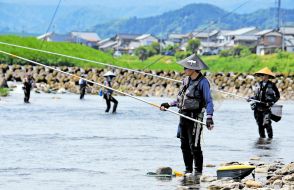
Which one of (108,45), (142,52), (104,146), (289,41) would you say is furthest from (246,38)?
(104,146)

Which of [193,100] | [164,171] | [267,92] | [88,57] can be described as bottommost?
[164,171]

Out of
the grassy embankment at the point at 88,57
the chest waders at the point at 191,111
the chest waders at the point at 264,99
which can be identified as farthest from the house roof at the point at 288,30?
the chest waders at the point at 191,111

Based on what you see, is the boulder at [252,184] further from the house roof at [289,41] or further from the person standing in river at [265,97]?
the house roof at [289,41]

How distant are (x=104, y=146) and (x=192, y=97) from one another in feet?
16.5

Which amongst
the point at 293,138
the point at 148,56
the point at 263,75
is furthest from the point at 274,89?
the point at 148,56

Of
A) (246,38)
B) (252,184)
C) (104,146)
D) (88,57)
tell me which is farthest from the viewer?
(246,38)

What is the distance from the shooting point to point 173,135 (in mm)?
21625

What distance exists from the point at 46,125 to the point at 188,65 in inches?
410

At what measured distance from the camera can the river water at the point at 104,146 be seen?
44.1ft

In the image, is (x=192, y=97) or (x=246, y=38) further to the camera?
(x=246, y=38)

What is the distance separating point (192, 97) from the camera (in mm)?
13453

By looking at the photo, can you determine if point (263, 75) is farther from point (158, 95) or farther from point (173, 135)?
point (158, 95)

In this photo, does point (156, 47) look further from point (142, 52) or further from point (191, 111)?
point (191, 111)

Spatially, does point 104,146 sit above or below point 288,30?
below
